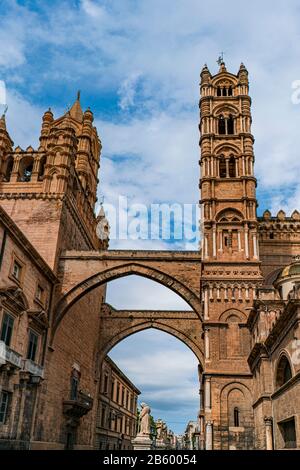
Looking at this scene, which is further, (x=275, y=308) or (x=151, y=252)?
(x=151, y=252)

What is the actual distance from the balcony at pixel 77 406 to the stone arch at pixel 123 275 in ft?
19.0

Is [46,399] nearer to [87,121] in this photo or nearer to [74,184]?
[74,184]

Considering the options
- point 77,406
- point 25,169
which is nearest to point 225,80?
point 25,169

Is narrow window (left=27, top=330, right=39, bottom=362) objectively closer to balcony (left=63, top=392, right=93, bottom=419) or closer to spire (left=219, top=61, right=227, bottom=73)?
balcony (left=63, top=392, right=93, bottom=419)

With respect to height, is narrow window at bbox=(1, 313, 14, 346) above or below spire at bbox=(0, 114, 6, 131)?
below

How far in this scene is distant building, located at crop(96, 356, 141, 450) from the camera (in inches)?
1545

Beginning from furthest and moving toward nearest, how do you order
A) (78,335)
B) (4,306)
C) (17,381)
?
1. (78,335)
2. (17,381)
3. (4,306)

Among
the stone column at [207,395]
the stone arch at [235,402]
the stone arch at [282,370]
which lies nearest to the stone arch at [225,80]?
the stone column at [207,395]

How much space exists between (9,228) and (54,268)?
7.36m

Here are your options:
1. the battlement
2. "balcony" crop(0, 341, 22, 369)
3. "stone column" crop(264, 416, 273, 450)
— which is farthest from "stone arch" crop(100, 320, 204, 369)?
"stone column" crop(264, 416, 273, 450)

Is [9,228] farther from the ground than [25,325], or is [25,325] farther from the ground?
[9,228]

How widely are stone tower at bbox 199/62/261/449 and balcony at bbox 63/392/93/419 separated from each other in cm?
808

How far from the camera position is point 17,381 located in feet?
69.6
